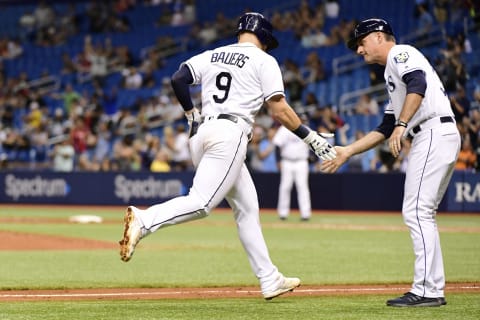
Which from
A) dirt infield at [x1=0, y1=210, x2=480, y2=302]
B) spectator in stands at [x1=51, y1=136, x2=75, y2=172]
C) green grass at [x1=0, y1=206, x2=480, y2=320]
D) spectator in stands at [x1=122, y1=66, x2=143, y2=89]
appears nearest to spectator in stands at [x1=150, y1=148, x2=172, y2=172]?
spectator in stands at [x1=51, y1=136, x2=75, y2=172]

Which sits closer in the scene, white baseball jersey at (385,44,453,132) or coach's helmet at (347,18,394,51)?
white baseball jersey at (385,44,453,132)

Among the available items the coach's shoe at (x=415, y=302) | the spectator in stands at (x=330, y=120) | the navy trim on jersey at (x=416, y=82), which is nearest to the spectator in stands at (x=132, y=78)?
the spectator in stands at (x=330, y=120)

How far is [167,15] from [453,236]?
64.3 ft

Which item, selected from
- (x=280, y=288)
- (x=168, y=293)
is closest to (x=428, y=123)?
(x=280, y=288)

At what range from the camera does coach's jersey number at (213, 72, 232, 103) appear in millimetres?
7859

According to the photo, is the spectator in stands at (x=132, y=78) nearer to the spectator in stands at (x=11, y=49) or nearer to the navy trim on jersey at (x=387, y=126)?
the spectator in stands at (x=11, y=49)

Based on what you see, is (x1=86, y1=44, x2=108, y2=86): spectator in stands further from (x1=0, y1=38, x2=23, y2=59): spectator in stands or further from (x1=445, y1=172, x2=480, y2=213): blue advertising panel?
(x1=445, y1=172, x2=480, y2=213): blue advertising panel

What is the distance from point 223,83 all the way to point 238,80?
12cm

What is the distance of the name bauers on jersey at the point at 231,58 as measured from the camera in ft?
25.8

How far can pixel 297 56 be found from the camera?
94.8 ft

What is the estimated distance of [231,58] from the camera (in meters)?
7.89

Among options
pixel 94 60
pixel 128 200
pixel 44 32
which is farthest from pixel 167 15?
pixel 128 200

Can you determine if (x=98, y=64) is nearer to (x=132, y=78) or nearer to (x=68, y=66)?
(x=68, y=66)

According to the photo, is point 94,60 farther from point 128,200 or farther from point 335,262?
point 335,262
